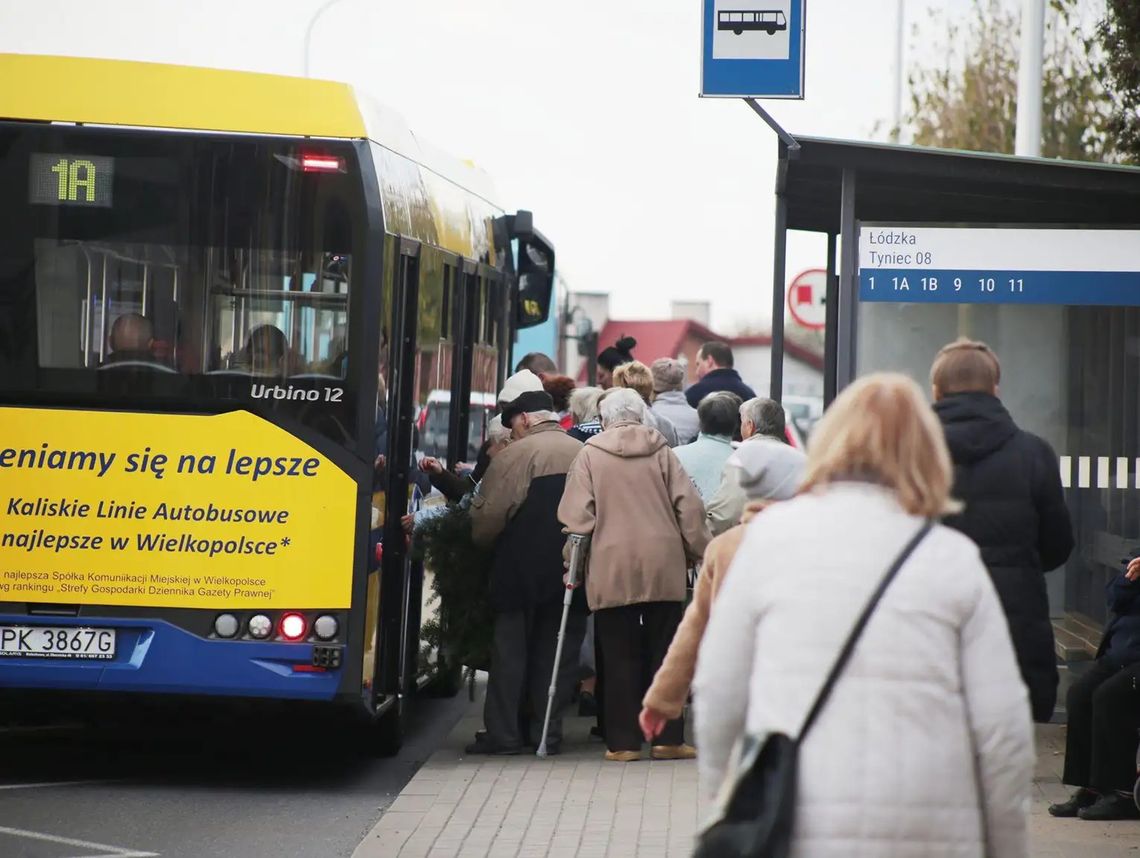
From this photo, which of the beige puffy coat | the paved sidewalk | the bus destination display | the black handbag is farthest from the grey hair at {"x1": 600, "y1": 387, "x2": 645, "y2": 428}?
the black handbag

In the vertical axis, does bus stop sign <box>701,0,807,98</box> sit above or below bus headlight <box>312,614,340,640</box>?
above

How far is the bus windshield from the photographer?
864 cm

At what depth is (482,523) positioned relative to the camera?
1005cm

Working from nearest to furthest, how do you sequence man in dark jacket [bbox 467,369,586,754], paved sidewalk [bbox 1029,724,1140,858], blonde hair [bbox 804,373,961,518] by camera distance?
blonde hair [bbox 804,373,961,518], paved sidewalk [bbox 1029,724,1140,858], man in dark jacket [bbox 467,369,586,754]

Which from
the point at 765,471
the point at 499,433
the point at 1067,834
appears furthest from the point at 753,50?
the point at 765,471

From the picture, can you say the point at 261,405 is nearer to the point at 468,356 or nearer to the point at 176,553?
the point at 176,553

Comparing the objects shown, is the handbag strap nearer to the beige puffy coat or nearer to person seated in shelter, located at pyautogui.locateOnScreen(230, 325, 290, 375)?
person seated in shelter, located at pyautogui.locateOnScreen(230, 325, 290, 375)

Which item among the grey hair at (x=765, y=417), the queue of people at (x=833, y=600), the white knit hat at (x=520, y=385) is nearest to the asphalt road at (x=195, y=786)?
the queue of people at (x=833, y=600)

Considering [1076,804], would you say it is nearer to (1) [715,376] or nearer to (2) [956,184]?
(2) [956,184]

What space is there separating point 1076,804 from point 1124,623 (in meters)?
0.85

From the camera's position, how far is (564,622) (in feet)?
32.8

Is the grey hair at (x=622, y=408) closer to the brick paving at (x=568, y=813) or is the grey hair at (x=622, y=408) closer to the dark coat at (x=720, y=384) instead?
the brick paving at (x=568, y=813)

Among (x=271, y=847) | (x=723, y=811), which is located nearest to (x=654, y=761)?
(x=271, y=847)

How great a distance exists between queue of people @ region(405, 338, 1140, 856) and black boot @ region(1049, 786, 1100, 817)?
0.04 feet
